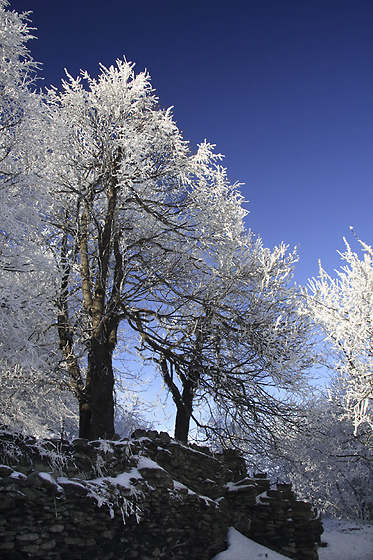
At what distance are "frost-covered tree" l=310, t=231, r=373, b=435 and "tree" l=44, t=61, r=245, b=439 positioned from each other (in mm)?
2799

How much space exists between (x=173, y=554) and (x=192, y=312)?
5234 millimetres

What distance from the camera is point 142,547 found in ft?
19.1

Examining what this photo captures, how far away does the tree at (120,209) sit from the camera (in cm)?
857

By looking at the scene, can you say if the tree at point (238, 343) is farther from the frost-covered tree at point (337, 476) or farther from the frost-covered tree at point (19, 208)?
the frost-covered tree at point (337, 476)

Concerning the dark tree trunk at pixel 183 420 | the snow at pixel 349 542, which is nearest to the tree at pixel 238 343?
the dark tree trunk at pixel 183 420

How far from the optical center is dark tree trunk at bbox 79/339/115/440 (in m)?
7.45

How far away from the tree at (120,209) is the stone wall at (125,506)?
7.11 ft

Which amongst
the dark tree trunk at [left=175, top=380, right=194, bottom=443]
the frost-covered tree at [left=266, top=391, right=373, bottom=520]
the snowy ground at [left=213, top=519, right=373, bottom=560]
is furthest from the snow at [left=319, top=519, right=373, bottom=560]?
the dark tree trunk at [left=175, top=380, right=194, bottom=443]

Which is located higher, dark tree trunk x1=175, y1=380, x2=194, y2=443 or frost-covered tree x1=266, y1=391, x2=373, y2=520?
dark tree trunk x1=175, y1=380, x2=194, y2=443

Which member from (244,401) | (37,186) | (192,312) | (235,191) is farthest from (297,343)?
(37,186)

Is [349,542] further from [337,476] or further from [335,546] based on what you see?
[337,476]

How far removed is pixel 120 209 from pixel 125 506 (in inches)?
234

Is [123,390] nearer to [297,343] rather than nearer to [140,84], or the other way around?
[297,343]

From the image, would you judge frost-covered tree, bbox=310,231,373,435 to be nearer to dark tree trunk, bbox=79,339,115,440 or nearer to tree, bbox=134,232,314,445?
tree, bbox=134,232,314,445
